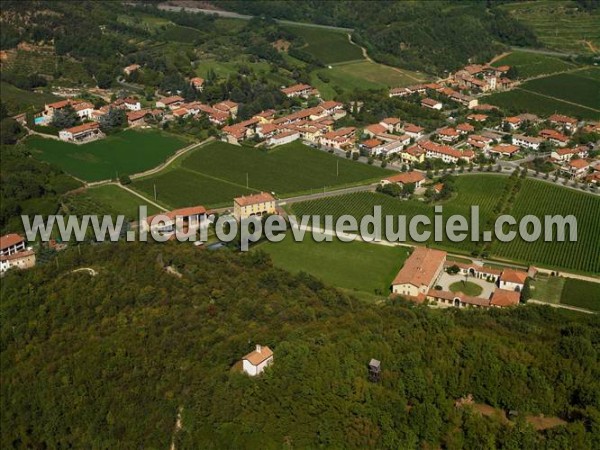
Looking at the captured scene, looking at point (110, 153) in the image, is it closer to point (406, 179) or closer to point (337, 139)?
point (337, 139)

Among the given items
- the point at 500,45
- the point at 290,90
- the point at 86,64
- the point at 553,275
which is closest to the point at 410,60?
the point at 500,45

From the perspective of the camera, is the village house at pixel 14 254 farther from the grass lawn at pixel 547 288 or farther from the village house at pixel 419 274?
the grass lawn at pixel 547 288

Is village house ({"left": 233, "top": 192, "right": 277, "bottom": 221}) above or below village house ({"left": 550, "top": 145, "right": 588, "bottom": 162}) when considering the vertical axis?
above

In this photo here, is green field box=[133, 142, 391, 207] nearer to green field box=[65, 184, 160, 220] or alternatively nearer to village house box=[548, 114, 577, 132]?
green field box=[65, 184, 160, 220]

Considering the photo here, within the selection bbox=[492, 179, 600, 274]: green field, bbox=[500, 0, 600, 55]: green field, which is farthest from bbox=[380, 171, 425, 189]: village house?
bbox=[500, 0, 600, 55]: green field

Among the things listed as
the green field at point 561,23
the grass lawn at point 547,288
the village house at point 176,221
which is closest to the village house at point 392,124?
the village house at point 176,221

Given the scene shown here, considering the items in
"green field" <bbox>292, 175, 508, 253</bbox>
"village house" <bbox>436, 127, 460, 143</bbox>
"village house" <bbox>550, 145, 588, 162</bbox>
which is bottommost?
"village house" <bbox>436, 127, 460, 143</bbox>
